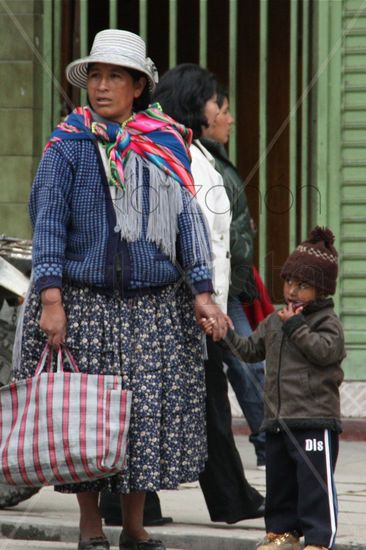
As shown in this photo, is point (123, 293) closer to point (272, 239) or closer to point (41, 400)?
point (41, 400)

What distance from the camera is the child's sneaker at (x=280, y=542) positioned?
5.34m

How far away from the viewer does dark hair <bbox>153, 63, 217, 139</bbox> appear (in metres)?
6.35

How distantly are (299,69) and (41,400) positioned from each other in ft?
A: 16.7

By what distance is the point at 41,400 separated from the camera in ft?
16.9

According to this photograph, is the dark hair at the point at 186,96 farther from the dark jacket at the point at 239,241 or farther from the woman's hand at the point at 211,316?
the woman's hand at the point at 211,316

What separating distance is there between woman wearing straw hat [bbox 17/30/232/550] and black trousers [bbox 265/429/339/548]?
0.33m

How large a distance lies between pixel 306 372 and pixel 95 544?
1.01 metres

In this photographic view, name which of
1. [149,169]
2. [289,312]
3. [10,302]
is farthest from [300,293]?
[10,302]

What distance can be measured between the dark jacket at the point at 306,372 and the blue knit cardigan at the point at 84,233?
1.68 feet

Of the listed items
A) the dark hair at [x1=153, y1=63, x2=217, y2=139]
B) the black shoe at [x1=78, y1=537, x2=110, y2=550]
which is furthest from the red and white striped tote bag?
the dark hair at [x1=153, y1=63, x2=217, y2=139]

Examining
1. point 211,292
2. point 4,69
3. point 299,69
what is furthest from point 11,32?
point 211,292

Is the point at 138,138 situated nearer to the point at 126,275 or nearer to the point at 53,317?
the point at 126,275

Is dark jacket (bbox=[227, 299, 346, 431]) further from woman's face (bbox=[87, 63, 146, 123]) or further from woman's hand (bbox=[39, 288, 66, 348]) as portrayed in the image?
woman's face (bbox=[87, 63, 146, 123])

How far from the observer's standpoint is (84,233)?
5.36 meters
